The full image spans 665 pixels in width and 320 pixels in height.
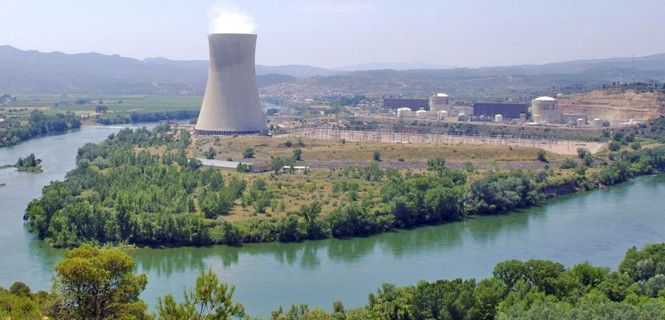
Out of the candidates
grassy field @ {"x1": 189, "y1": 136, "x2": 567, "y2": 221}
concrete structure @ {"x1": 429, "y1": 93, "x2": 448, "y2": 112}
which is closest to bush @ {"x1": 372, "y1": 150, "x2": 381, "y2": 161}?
grassy field @ {"x1": 189, "y1": 136, "x2": 567, "y2": 221}

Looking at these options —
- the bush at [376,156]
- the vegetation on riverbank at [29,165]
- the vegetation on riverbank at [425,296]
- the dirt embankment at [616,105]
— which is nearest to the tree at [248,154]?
the bush at [376,156]

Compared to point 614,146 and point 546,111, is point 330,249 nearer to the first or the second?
point 614,146

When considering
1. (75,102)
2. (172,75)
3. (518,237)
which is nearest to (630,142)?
(518,237)

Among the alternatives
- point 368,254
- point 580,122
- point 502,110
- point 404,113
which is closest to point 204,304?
Answer: point 368,254

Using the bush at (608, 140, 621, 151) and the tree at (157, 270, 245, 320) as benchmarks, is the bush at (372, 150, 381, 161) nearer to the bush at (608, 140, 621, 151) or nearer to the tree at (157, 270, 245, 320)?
the bush at (608, 140, 621, 151)

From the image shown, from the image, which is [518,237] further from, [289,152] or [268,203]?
[289,152]

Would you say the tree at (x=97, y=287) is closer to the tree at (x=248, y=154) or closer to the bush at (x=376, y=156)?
the tree at (x=248, y=154)
